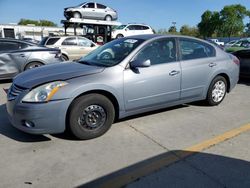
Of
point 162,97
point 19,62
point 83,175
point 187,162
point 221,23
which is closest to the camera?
point 83,175

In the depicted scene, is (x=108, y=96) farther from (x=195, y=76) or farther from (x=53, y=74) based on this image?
→ (x=195, y=76)

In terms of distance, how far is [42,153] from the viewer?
3396mm

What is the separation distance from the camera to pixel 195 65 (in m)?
4.84

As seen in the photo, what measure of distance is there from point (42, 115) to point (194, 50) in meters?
3.11

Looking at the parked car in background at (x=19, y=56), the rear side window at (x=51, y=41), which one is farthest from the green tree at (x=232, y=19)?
the parked car in background at (x=19, y=56)

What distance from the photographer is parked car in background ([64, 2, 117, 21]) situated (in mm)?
19308

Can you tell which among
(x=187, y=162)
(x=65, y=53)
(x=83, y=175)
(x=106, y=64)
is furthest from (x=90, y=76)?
(x=65, y=53)

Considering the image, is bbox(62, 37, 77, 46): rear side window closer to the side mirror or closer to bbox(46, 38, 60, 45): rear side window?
bbox(46, 38, 60, 45): rear side window

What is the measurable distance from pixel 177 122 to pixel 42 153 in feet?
7.57

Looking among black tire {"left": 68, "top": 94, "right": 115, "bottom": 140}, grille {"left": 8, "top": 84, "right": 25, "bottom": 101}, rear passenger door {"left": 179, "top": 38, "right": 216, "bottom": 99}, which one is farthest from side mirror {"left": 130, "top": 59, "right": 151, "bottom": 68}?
grille {"left": 8, "top": 84, "right": 25, "bottom": 101}

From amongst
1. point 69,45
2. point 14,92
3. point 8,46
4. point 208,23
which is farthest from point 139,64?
point 208,23

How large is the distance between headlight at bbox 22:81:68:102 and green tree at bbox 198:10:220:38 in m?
90.9

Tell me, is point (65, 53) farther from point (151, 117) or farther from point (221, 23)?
point (221, 23)

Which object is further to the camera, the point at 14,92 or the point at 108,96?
the point at 108,96
